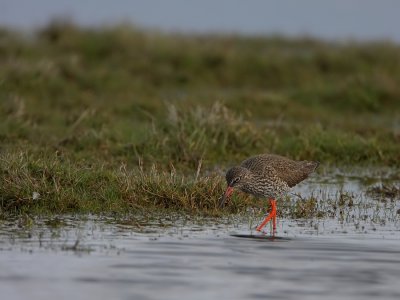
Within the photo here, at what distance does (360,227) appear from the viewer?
10211 millimetres

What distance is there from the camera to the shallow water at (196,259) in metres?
7.33

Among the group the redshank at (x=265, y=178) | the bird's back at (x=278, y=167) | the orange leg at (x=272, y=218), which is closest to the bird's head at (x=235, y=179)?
the redshank at (x=265, y=178)

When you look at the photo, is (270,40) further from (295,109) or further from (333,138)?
(333,138)

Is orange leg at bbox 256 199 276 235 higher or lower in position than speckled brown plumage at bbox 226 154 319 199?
lower

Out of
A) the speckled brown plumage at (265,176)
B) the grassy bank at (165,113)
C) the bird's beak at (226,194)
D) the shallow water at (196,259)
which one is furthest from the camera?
the grassy bank at (165,113)

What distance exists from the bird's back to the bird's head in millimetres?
200

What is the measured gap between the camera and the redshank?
34.5 feet

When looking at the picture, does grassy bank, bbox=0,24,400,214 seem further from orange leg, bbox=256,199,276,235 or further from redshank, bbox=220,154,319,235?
orange leg, bbox=256,199,276,235

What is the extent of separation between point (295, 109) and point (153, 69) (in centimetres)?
509

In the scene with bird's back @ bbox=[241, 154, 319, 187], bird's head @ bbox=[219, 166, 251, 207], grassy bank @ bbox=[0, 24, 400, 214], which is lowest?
bird's head @ bbox=[219, 166, 251, 207]

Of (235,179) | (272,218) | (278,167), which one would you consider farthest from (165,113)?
(272,218)

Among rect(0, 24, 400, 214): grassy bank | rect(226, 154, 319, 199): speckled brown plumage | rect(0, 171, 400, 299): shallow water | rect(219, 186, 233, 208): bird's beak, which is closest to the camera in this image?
rect(0, 171, 400, 299): shallow water

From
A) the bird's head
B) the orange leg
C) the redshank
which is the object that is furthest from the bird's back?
the orange leg

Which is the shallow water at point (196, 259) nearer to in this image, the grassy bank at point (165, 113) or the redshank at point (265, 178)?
the redshank at point (265, 178)
